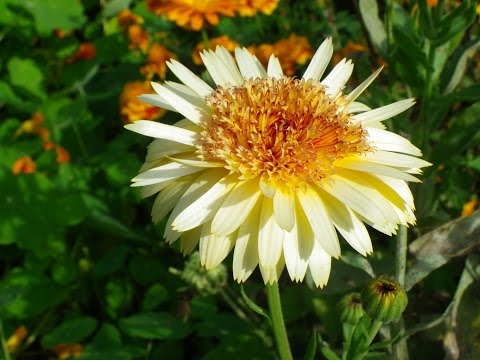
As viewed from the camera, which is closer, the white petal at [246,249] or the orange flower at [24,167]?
the white petal at [246,249]

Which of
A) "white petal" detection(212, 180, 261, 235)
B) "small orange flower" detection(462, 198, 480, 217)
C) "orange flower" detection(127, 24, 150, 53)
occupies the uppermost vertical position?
"orange flower" detection(127, 24, 150, 53)

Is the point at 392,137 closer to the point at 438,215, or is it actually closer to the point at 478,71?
the point at 438,215

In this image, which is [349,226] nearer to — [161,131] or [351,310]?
[351,310]

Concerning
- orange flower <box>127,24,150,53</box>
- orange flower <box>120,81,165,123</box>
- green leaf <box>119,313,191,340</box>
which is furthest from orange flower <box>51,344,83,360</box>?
orange flower <box>127,24,150,53</box>

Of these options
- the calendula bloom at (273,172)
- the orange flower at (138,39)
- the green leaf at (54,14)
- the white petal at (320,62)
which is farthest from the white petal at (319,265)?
the green leaf at (54,14)

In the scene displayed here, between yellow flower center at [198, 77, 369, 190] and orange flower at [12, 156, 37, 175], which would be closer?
yellow flower center at [198, 77, 369, 190]

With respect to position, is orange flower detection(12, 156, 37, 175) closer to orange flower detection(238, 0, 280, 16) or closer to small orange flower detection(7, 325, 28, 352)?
small orange flower detection(7, 325, 28, 352)

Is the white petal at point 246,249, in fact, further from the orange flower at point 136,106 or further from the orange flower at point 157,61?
the orange flower at point 157,61
